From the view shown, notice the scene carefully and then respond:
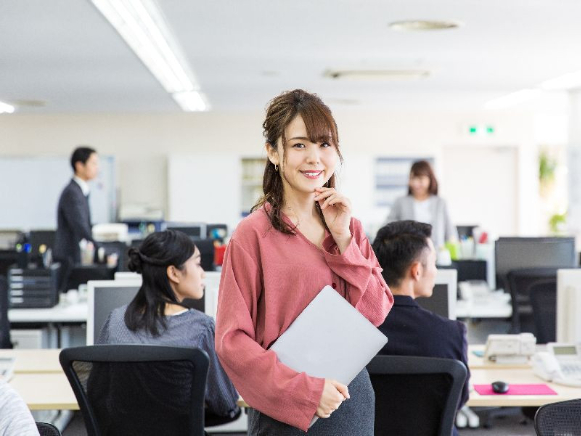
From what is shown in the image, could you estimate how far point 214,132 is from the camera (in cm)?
1313

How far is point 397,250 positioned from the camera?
3.07 metres

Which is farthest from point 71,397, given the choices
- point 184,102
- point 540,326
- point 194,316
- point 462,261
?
point 184,102

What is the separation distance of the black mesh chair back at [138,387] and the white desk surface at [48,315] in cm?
301

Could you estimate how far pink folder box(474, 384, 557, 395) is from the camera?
10.5 feet

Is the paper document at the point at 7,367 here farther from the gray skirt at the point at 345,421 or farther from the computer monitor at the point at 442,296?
the gray skirt at the point at 345,421

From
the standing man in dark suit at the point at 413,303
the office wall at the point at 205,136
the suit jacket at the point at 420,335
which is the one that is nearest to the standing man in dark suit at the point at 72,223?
the standing man in dark suit at the point at 413,303

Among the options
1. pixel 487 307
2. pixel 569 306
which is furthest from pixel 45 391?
pixel 487 307

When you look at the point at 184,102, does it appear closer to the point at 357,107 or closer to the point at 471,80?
the point at 357,107

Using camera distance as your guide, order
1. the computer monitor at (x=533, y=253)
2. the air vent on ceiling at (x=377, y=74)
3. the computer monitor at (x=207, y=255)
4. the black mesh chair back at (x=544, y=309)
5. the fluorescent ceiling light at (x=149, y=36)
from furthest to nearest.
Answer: the air vent on ceiling at (x=377, y=74)
the computer monitor at (x=207, y=255)
the computer monitor at (x=533, y=253)
the fluorescent ceiling light at (x=149, y=36)
the black mesh chair back at (x=544, y=309)

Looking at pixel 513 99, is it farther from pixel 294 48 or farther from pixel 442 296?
pixel 442 296

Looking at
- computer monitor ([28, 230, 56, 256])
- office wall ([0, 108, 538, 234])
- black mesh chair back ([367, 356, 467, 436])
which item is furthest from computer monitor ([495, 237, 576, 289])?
office wall ([0, 108, 538, 234])

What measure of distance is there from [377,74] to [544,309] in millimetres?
4163

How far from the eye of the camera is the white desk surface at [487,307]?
5.73 m

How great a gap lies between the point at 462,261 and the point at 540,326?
158 centimetres
